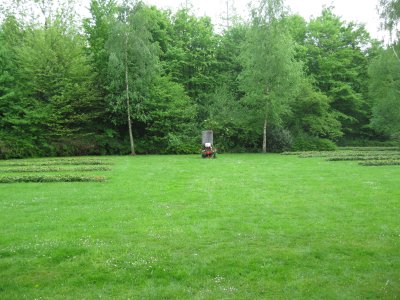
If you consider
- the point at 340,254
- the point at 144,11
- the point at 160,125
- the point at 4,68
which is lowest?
the point at 340,254

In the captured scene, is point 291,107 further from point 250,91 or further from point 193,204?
point 193,204

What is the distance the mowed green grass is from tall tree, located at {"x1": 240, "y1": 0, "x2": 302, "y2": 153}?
21.1 m

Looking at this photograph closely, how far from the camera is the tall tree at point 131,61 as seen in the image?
104 ft

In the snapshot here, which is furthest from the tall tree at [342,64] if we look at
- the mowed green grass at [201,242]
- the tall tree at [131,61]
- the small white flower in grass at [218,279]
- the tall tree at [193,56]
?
the small white flower in grass at [218,279]

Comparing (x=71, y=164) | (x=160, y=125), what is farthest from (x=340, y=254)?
(x=160, y=125)

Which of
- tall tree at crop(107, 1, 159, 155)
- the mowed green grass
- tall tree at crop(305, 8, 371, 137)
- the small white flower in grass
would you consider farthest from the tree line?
the small white flower in grass

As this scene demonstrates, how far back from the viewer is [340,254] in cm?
673

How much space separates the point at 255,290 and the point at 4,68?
112ft

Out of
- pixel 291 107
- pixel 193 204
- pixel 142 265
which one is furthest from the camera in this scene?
pixel 291 107

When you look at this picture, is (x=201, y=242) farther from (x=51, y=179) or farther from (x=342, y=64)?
(x=342, y=64)

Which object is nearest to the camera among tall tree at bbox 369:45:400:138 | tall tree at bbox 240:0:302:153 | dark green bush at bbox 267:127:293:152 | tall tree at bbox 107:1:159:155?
tall tree at bbox 107:1:159:155

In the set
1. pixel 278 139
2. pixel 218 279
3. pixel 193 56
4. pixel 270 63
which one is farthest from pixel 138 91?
pixel 218 279

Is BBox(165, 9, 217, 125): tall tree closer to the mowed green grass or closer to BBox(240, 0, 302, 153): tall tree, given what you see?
BBox(240, 0, 302, 153): tall tree

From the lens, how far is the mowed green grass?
17.8ft
